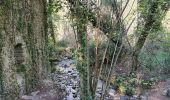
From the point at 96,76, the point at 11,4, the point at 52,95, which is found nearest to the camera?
the point at 96,76

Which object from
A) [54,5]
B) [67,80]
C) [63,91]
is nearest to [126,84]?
[63,91]

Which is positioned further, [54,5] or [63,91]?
[54,5]

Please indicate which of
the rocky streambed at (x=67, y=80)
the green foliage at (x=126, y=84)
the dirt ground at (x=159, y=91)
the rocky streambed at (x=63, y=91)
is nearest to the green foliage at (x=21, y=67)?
the rocky streambed at (x=63, y=91)

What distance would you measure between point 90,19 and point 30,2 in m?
2.82

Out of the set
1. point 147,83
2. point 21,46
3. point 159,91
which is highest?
point 21,46

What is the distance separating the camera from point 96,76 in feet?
26.9

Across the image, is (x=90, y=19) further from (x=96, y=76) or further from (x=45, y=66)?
(x=45, y=66)

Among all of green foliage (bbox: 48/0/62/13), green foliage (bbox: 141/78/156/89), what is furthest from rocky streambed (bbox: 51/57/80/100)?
green foliage (bbox: 48/0/62/13)

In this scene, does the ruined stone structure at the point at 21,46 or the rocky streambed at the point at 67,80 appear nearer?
the ruined stone structure at the point at 21,46

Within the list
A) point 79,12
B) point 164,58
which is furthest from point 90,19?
point 164,58

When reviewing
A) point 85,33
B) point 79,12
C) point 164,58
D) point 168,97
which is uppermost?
point 79,12

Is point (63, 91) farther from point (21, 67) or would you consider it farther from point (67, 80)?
point (67, 80)

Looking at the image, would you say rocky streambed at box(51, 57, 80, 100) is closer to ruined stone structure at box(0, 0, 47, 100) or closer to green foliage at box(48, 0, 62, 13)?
ruined stone structure at box(0, 0, 47, 100)

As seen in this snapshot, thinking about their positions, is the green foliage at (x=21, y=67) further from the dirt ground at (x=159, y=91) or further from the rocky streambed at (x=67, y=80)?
the dirt ground at (x=159, y=91)
